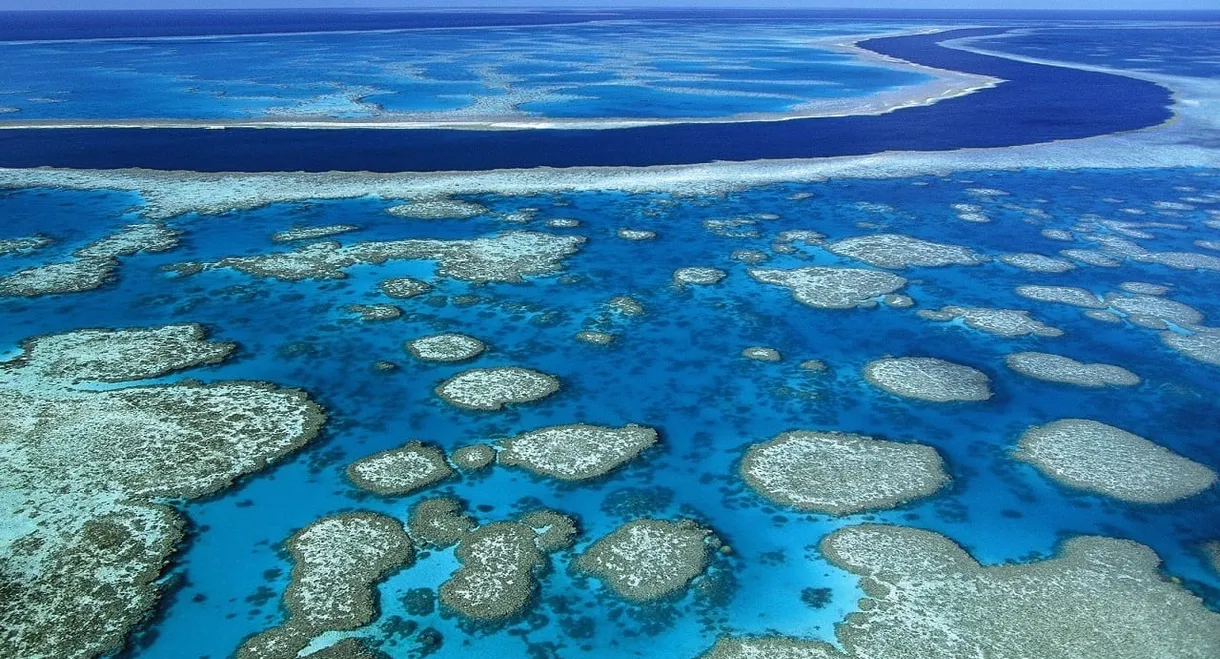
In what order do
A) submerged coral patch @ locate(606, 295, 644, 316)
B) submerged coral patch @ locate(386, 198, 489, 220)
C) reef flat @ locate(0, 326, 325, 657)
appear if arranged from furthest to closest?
submerged coral patch @ locate(386, 198, 489, 220)
submerged coral patch @ locate(606, 295, 644, 316)
reef flat @ locate(0, 326, 325, 657)

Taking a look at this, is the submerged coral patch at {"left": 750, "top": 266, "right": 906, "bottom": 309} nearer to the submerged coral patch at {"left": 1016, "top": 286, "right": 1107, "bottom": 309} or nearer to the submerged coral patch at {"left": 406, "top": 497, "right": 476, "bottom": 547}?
the submerged coral patch at {"left": 1016, "top": 286, "right": 1107, "bottom": 309}

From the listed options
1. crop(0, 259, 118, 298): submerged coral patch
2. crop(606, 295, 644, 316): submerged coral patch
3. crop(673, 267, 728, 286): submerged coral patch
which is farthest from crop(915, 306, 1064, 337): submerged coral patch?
crop(0, 259, 118, 298): submerged coral patch

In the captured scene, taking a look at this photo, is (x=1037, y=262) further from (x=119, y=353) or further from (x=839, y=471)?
(x=119, y=353)

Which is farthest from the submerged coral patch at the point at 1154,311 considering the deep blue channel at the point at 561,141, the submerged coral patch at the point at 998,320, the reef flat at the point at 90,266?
the reef flat at the point at 90,266

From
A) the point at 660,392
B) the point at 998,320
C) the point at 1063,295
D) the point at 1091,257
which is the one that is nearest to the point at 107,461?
the point at 660,392

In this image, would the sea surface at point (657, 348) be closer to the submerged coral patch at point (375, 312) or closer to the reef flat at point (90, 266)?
the submerged coral patch at point (375, 312)
